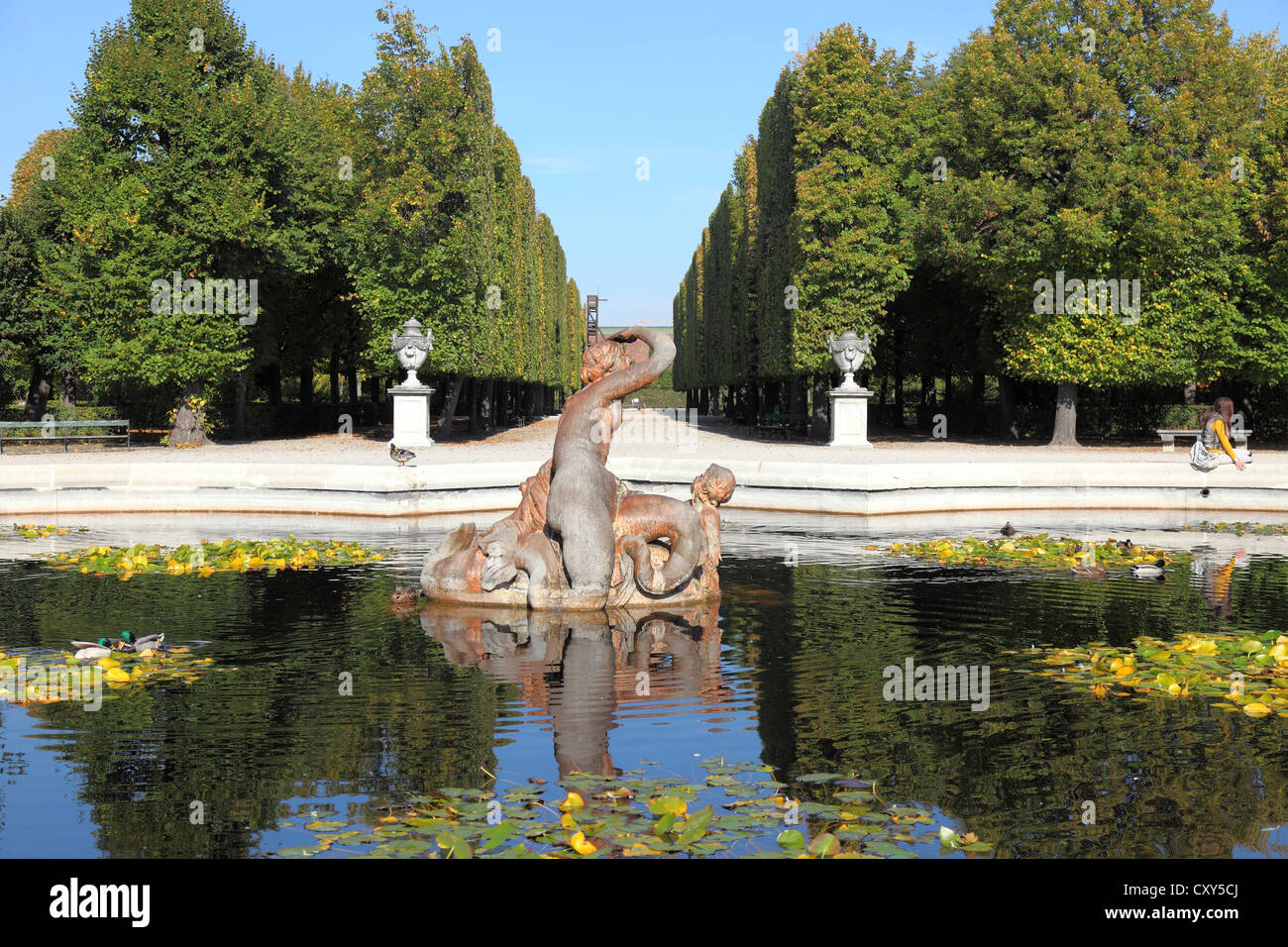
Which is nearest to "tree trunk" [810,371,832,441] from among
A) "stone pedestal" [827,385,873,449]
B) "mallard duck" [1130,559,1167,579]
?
"stone pedestal" [827,385,873,449]

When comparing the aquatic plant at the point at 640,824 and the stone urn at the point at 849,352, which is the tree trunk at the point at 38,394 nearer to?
the stone urn at the point at 849,352

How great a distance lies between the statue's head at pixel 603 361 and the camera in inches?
448

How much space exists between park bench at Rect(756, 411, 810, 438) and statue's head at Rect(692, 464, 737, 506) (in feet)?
93.6

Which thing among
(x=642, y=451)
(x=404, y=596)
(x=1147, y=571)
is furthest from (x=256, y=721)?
(x=642, y=451)

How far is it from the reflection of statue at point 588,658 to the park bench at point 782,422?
29.2 metres

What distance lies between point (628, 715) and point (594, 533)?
11.2ft

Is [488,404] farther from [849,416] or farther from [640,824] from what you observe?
[640,824]

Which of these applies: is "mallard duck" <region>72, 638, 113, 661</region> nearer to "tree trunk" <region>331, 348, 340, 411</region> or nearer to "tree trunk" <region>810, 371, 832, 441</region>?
"tree trunk" <region>810, 371, 832, 441</region>

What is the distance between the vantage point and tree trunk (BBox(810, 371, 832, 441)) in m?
37.6

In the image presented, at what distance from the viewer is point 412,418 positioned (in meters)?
32.4
